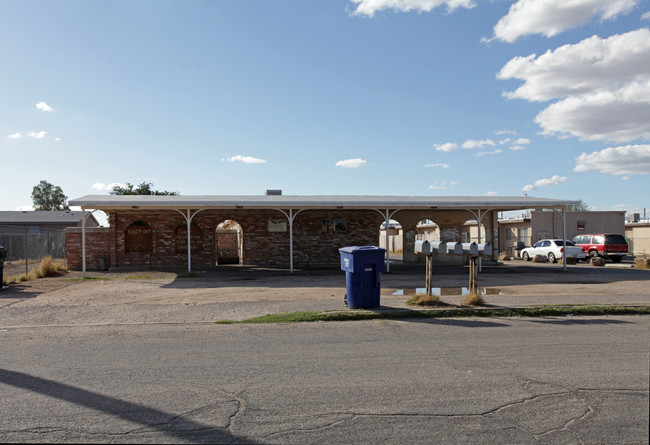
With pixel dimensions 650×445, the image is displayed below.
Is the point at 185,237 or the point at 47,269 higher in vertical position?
the point at 185,237

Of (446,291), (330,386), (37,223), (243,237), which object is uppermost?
(37,223)

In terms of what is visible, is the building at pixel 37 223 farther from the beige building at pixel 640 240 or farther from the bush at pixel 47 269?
the beige building at pixel 640 240

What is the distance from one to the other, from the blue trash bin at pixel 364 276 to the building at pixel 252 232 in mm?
11887

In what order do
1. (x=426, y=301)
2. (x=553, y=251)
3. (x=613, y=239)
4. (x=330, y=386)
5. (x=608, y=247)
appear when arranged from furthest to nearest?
(x=553, y=251)
(x=613, y=239)
(x=608, y=247)
(x=426, y=301)
(x=330, y=386)

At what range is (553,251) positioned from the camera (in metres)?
29.2

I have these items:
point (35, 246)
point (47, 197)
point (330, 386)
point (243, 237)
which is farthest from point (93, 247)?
point (47, 197)

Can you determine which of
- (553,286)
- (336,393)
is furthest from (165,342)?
(553,286)

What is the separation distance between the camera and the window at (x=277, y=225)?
25.1 meters

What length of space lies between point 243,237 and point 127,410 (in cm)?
2055

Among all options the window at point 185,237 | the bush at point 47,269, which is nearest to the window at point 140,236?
the window at point 185,237

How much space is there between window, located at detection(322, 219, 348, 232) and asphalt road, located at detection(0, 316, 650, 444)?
671 inches

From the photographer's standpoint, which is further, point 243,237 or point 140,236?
point 243,237

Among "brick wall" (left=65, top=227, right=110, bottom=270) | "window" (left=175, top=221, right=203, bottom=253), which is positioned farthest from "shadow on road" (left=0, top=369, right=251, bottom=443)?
"window" (left=175, top=221, right=203, bottom=253)

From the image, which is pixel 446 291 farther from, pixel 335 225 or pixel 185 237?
pixel 185 237
